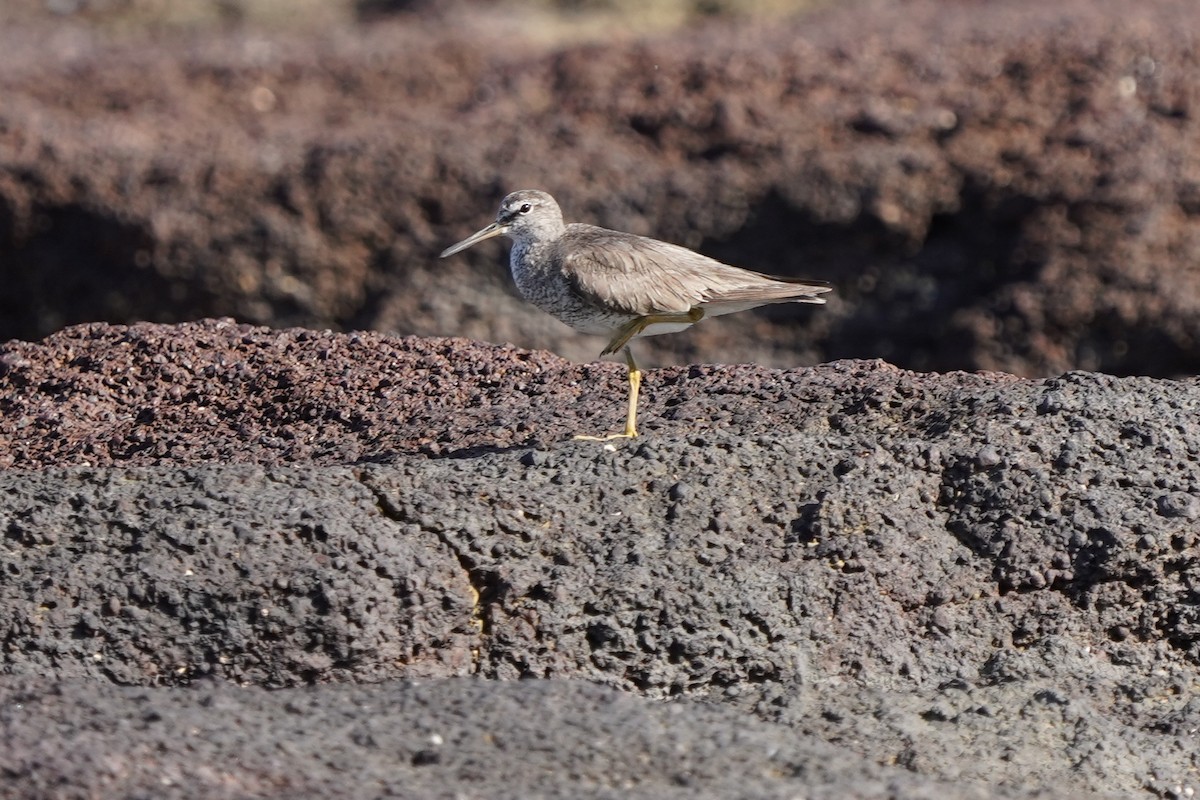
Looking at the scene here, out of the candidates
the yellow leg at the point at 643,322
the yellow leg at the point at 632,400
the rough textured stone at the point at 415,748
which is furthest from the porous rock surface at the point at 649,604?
the yellow leg at the point at 643,322

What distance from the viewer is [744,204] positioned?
10727 millimetres

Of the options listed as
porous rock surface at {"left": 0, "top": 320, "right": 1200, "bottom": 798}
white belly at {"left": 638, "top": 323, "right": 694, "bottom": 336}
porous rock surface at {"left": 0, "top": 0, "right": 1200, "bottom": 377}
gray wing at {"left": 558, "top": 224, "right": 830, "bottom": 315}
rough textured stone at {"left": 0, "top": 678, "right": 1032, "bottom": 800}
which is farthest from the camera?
porous rock surface at {"left": 0, "top": 0, "right": 1200, "bottom": 377}

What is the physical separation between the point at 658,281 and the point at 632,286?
3.6 inches

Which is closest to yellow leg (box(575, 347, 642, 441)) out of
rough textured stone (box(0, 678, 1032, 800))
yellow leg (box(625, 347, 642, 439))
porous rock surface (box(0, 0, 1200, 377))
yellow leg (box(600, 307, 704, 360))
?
yellow leg (box(625, 347, 642, 439))

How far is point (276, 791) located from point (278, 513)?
1029 millimetres

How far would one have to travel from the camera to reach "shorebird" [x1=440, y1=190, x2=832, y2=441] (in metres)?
5.45

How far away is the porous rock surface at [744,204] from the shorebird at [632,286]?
481 cm

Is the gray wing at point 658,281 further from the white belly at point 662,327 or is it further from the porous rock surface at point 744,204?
the porous rock surface at point 744,204

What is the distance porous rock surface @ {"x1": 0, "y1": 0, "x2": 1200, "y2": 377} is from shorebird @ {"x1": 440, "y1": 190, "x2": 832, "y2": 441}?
481 centimetres

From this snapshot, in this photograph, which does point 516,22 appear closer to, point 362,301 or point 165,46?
point 165,46

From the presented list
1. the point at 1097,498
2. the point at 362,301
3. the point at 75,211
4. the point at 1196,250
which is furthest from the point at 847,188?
the point at 1097,498

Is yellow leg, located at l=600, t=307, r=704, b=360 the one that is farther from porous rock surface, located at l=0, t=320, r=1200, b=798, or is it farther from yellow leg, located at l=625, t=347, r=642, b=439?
porous rock surface, located at l=0, t=320, r=1200, b=798

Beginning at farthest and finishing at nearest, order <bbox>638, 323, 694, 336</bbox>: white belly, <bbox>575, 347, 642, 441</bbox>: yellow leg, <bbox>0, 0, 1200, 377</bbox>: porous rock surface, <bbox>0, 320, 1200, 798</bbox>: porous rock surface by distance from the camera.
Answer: <bbox>0, 0, 1200, 377</bbox>: porous rock surface
<bbox>638, 323, 694, 336</bbox>: white belly
<bbox>575, 347, 642, 441</bbox>: yellow leg
<bbox>0, 320, 1200, 798</bbox>: porous rock surface

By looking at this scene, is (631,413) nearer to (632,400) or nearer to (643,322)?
(632,400)
